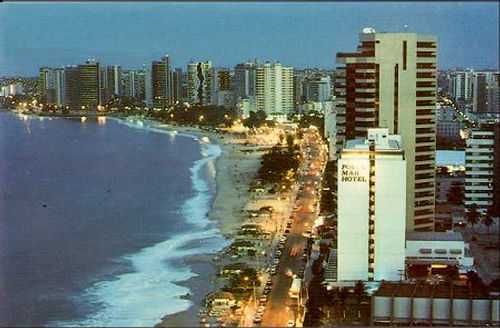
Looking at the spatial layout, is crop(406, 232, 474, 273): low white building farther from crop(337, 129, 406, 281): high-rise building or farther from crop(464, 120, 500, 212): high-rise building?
crop(464, 120, 500, 212): high-rise building

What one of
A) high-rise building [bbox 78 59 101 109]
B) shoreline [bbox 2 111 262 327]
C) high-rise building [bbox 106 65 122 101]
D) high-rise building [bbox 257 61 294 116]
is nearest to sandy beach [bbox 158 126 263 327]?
shoreline [bbox 2 111 262 327]

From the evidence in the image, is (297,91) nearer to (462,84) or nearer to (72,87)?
(462,84)

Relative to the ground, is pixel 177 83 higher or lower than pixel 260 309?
higher

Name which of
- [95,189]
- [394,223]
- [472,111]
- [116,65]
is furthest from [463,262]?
[95,189]

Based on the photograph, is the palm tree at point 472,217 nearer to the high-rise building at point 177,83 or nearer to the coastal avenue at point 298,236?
the coastal avenue at point 298,236

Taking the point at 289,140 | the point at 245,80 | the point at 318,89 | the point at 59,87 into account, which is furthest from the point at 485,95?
the point at 59,87

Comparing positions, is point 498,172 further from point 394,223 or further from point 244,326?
point 244,326
